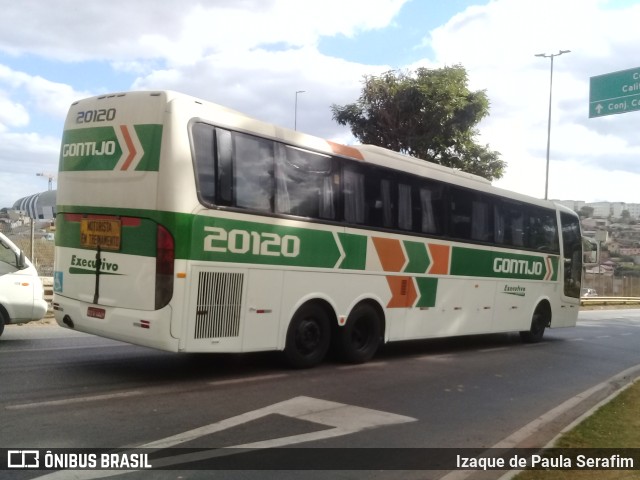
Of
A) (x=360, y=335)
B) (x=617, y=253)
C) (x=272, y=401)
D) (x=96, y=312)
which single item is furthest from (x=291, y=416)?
(x=617, y=253)

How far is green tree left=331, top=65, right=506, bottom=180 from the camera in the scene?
24750 millimetres

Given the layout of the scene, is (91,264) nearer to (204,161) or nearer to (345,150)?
(204,161)

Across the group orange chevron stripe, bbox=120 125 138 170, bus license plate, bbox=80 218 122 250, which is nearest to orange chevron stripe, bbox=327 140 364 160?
orange chevron stripe, bbox=120 125 138 170

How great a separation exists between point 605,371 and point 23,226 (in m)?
13.8

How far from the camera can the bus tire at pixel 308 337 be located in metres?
9.41

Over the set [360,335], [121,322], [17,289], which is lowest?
[360,335]

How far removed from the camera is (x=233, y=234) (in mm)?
8320

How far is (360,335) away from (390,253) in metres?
1.48

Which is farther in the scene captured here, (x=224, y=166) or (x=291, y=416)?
(x=224, y=166)

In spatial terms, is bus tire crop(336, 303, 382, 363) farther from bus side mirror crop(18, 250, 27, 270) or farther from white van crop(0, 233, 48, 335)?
bus side mirror crop(18, 250, 27, 270)

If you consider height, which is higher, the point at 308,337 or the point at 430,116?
the point at 430,116

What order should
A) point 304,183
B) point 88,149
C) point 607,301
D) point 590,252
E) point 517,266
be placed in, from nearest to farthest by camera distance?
point 88,149 → point 304,183 → point 517,266 → point 590,252 → point 607,301

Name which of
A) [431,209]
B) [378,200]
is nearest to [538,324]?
[431,209]

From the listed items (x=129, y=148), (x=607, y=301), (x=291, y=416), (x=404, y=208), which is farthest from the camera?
(x=607, y=301)
